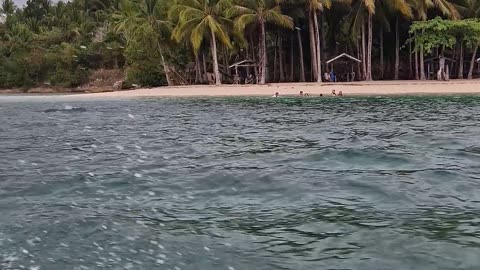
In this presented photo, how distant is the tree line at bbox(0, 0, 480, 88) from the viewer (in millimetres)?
44125

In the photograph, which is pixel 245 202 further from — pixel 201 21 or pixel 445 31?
pixel 201 21

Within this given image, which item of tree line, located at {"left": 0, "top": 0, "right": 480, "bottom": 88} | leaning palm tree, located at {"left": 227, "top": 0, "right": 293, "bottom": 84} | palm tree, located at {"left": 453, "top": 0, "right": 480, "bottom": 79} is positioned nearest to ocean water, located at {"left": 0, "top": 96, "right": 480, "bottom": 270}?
leaning palm tree, located at {"left": 227, "top": 0, "right": 293, "bottom": 84}

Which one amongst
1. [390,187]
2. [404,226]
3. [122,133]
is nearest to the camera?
[404,226]

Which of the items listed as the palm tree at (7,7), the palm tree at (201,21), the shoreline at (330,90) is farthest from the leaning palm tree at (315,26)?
the palm tree at (7,7)

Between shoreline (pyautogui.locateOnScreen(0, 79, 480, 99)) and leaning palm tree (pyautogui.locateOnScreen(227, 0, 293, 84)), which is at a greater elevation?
leaning palm tree (pyautogui.locateOnScreen(227, 0, 293, 84))

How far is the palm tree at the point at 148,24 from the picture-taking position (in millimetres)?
48812

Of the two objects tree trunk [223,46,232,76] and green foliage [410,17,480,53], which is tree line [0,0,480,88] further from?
tree trunk [223,46,232,76]

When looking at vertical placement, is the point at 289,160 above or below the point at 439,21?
below

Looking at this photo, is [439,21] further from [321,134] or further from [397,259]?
[397,259]

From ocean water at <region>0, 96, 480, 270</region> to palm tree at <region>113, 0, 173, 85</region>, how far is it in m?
35.7

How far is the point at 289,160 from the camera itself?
10406 mm

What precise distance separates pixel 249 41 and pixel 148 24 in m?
9.58

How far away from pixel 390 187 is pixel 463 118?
1095 centimetres

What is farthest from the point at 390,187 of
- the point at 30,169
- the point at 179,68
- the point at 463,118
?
the point at 179,68
